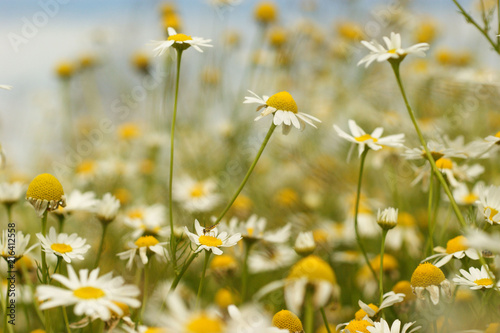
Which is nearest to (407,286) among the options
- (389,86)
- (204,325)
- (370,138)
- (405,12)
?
(370,138)

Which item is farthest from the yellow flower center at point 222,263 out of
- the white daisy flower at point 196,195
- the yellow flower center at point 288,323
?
the yellow flower center at point 288,323

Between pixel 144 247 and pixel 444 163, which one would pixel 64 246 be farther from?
pixel 444 163

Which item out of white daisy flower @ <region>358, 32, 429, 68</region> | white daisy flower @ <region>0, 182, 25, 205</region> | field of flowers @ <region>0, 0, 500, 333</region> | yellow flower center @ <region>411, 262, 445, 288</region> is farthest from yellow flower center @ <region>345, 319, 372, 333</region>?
white daisy flower @ <region>0, 182, 25, 205</region>

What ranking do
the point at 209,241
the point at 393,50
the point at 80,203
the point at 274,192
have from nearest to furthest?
the point at 209,241, the point at 393,50, the point at 80,203, the point at 274,192

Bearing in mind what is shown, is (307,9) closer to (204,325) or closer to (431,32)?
(431,32)

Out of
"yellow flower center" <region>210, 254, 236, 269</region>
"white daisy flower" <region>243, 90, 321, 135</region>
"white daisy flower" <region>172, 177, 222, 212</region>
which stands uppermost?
"white daisy flower" <region>243, 90, 321, 135</region>

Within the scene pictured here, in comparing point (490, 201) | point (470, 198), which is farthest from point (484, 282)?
point (470, 198)

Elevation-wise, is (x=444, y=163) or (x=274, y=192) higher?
(x=444, y=163)

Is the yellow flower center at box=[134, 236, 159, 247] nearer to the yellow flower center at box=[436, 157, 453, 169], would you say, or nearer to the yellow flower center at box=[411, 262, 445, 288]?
the yellow flower center at box=[411, 262, 445, 288]
